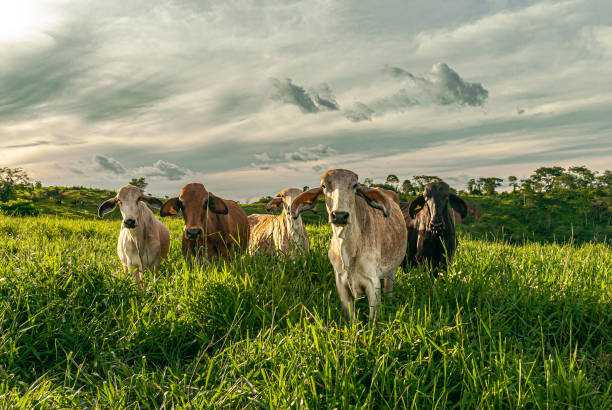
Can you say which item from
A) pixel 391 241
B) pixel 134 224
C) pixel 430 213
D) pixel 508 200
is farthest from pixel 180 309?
pixel 508 200

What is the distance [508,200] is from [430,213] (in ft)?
404

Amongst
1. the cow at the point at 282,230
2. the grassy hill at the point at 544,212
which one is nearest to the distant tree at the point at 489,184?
the grassy hill at the point at 544,212

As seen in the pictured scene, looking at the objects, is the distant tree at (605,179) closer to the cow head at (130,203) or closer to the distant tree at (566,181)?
the distant tree at (566,181)

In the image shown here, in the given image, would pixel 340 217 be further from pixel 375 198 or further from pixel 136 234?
pixel 136 234

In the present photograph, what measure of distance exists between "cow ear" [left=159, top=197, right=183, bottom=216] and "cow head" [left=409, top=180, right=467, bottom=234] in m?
3.94

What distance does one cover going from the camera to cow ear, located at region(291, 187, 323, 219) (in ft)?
13.7

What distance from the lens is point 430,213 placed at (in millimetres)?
5695

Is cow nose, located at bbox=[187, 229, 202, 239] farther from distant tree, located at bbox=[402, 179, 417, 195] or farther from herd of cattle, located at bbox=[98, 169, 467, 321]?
distant tree, located at bbox=[402, 179, 417, 195]

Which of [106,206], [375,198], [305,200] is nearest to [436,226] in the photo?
[375,198]

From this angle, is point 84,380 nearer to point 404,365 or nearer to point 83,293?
point 83,293

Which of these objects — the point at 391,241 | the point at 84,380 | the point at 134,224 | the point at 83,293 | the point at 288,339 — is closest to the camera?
the point at 288,339

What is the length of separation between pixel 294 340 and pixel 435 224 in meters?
3.03

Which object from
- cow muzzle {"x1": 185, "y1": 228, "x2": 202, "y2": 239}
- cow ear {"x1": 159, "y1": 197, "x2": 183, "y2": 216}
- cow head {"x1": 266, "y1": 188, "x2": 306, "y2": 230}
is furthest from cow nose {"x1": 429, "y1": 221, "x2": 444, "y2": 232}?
cow ear {"x1": 159, "y1": 197, "x2": 183, "y2": 216}

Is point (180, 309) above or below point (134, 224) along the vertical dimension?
below
